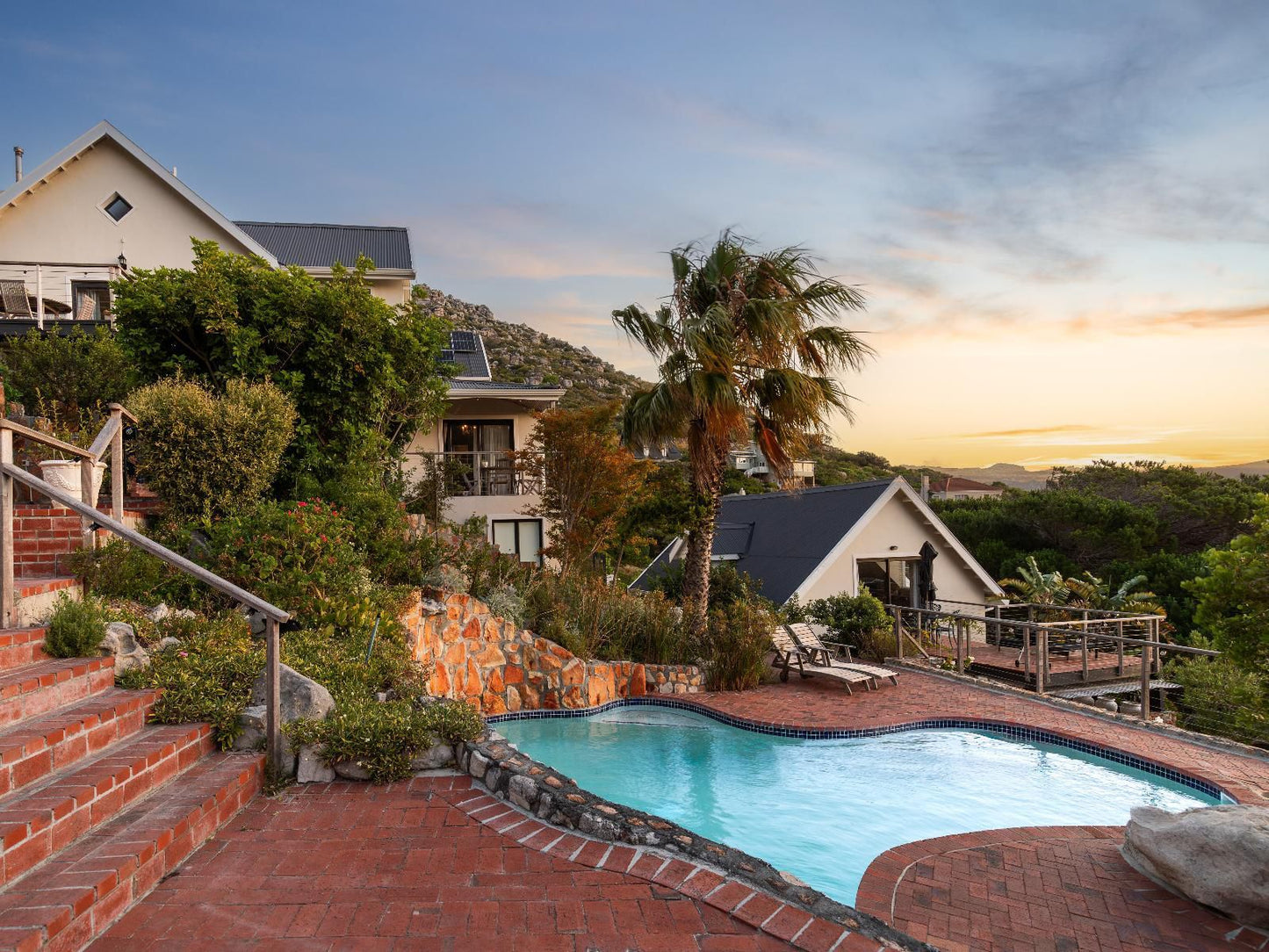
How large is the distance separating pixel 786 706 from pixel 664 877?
280 inches

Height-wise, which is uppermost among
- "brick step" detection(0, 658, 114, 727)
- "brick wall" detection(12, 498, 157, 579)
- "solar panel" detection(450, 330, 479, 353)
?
"solar panel" detection(450, 330, 479, 353)

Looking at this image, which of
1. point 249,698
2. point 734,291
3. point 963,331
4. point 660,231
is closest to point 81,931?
point 249,698

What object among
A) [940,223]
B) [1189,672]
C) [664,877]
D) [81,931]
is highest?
[940,223]

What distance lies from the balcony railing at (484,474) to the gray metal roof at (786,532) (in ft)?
13.3

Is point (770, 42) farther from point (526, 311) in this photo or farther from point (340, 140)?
point (526, 311)

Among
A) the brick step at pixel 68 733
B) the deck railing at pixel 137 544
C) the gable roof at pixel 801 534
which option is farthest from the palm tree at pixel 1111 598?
the brick step at pixel 68 733

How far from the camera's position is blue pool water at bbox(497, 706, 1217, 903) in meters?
6.56

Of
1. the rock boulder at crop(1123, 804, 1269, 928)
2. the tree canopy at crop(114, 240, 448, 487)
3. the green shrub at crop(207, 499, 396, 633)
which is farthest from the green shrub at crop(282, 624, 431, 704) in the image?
the rock boulder at crop(1123, 804, 1269, 928)

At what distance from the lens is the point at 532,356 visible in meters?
71.2

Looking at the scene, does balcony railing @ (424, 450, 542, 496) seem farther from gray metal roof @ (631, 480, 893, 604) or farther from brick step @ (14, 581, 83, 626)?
brick step @ (14, 581, 83, 626)

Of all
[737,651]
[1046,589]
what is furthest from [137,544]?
[1046,589]

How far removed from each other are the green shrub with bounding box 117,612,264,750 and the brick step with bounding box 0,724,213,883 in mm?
170

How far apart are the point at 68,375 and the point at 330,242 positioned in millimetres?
12114

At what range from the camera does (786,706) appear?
1069 cm
